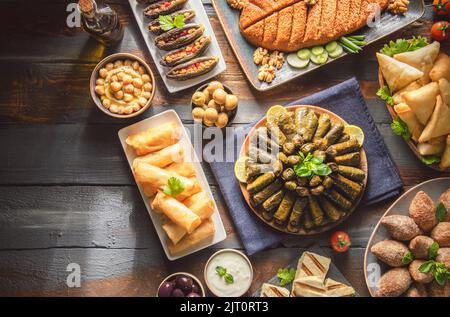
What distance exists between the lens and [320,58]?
3.93 meters

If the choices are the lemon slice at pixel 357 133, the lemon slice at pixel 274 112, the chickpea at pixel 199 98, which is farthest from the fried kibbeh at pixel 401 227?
the chickpea at pixel 199 98

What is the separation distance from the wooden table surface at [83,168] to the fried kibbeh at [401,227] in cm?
24

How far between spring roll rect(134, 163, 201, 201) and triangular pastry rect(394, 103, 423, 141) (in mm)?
1738

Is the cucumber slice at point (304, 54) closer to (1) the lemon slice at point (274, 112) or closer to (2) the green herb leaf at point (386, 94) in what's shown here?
(1) the lemon slice at point (274, 112)

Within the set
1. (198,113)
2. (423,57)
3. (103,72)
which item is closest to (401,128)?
(423,57)

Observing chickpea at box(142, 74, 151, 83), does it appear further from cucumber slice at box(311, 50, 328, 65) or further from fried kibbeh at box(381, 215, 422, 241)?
fried kibbeh at box(381, 215, 422, 241)

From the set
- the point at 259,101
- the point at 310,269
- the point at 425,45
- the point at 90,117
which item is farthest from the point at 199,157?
the point at 425,45

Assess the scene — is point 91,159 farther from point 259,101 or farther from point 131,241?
point 259,101

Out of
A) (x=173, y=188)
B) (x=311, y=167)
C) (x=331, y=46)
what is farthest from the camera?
(x=331, y=46)

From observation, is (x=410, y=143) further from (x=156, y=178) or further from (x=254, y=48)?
(x=156, y=178)

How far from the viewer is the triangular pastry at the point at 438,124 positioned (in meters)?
3.71

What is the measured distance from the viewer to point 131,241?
395 cm

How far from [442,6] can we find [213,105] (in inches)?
82.1
